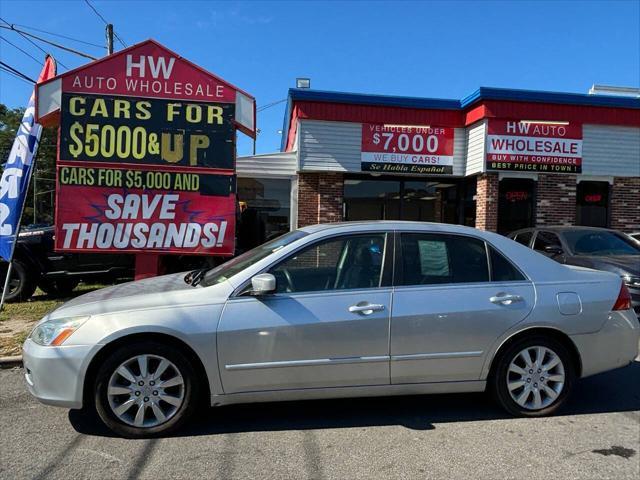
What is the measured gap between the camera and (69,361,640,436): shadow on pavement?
12.6 ft

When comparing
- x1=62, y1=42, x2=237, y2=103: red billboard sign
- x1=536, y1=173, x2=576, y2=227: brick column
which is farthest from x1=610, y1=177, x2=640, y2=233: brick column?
x1=62, y1=42, x2=237, y2=103: red billboard sign

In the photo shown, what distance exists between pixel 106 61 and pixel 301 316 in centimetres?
536

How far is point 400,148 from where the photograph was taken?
472 inches

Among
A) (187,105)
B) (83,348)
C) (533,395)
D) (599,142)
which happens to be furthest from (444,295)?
(599,142)

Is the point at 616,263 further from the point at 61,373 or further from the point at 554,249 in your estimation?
the point at 61,373

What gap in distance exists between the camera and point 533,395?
4.02 meters

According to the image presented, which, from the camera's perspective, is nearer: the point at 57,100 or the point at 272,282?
the point at 272,282

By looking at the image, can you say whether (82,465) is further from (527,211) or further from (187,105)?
(527,211)

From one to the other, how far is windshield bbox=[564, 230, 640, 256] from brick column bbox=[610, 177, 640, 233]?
4533 millimetres

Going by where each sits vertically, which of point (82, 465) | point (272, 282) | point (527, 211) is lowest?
point (82, 465)

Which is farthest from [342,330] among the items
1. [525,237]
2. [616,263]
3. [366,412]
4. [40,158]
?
[40,158]

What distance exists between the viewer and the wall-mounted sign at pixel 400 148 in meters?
11.9

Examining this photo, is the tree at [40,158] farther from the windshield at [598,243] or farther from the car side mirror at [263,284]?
the car side mirror at [263,284]

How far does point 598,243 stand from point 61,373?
8.03 metres
